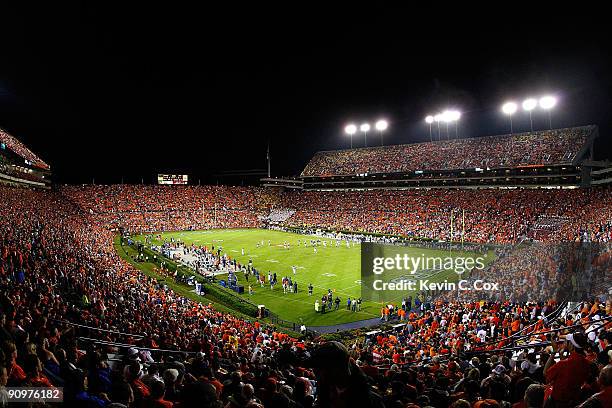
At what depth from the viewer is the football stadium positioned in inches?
190

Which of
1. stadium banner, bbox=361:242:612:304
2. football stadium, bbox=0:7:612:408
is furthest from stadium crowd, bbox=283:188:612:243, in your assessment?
stadium banner, bbox=361:242:612:304

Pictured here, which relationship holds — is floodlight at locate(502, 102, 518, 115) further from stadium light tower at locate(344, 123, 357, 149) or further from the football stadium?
stadium light tower at locate(344, 123, 357, 149)

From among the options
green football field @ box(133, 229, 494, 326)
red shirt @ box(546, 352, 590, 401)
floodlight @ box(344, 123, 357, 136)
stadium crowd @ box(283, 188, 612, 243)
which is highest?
floodlight @ box(344, 123, 357, 136)

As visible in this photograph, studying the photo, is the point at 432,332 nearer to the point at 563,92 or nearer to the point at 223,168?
the point at 563,92

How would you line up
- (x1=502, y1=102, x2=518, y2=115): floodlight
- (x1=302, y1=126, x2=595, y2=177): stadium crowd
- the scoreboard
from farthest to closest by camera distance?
the scoreboard, (x1=302, y1=126, x2=595, y2=177): stadium crowd, (x1=502, y1=102, x2=518, y2=115): floodlight

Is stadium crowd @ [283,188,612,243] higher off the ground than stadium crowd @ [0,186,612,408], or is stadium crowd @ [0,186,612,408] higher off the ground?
stadium crowd @ [283,188,612,243]

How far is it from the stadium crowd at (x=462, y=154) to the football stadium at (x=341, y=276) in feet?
1.10

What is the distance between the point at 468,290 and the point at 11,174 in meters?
51.4

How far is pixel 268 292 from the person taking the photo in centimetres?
2794

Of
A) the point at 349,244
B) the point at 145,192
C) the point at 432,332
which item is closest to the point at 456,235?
the point at 349,244

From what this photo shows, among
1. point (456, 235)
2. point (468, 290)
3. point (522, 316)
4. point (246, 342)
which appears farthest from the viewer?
point (456, 235)

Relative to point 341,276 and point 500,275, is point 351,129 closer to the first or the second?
point 341,276

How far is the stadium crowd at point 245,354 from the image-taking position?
150 inches

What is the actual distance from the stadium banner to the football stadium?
10cm
